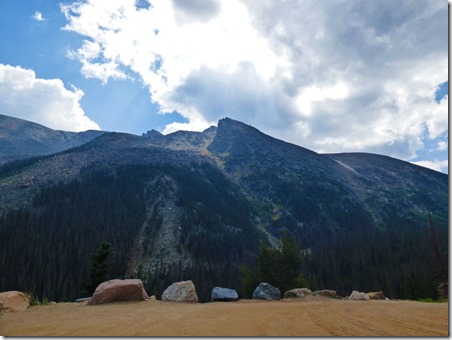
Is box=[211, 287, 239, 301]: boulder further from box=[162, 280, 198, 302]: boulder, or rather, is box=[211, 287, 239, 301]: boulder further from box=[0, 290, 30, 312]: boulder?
box=[0, 290, 30, 312]: boulder

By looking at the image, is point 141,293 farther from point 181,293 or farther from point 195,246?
point 195,246

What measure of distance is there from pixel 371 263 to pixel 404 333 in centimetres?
9890

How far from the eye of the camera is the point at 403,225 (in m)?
171

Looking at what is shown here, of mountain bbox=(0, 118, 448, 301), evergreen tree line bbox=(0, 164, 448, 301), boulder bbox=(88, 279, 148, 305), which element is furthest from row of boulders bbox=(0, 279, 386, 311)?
mountain bbox=(0, 118, 448, 301)

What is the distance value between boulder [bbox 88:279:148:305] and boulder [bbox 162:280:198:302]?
1524mm

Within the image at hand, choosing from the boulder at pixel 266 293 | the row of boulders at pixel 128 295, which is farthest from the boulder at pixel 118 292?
the boulder at pixel 266 293

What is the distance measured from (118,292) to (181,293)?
11.4 ft

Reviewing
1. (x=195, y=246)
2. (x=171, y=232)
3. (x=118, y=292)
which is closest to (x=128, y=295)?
(x=118, y=292)

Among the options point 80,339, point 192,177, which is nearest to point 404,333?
point 80,339

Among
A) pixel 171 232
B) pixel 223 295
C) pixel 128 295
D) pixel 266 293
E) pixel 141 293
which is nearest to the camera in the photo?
pixel 128 295

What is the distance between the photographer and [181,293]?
18.6 m

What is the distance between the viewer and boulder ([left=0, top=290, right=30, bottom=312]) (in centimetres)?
1462

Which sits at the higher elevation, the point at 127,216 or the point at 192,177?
the point at 192,177

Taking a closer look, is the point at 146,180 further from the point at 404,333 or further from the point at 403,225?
the point at 404,333
